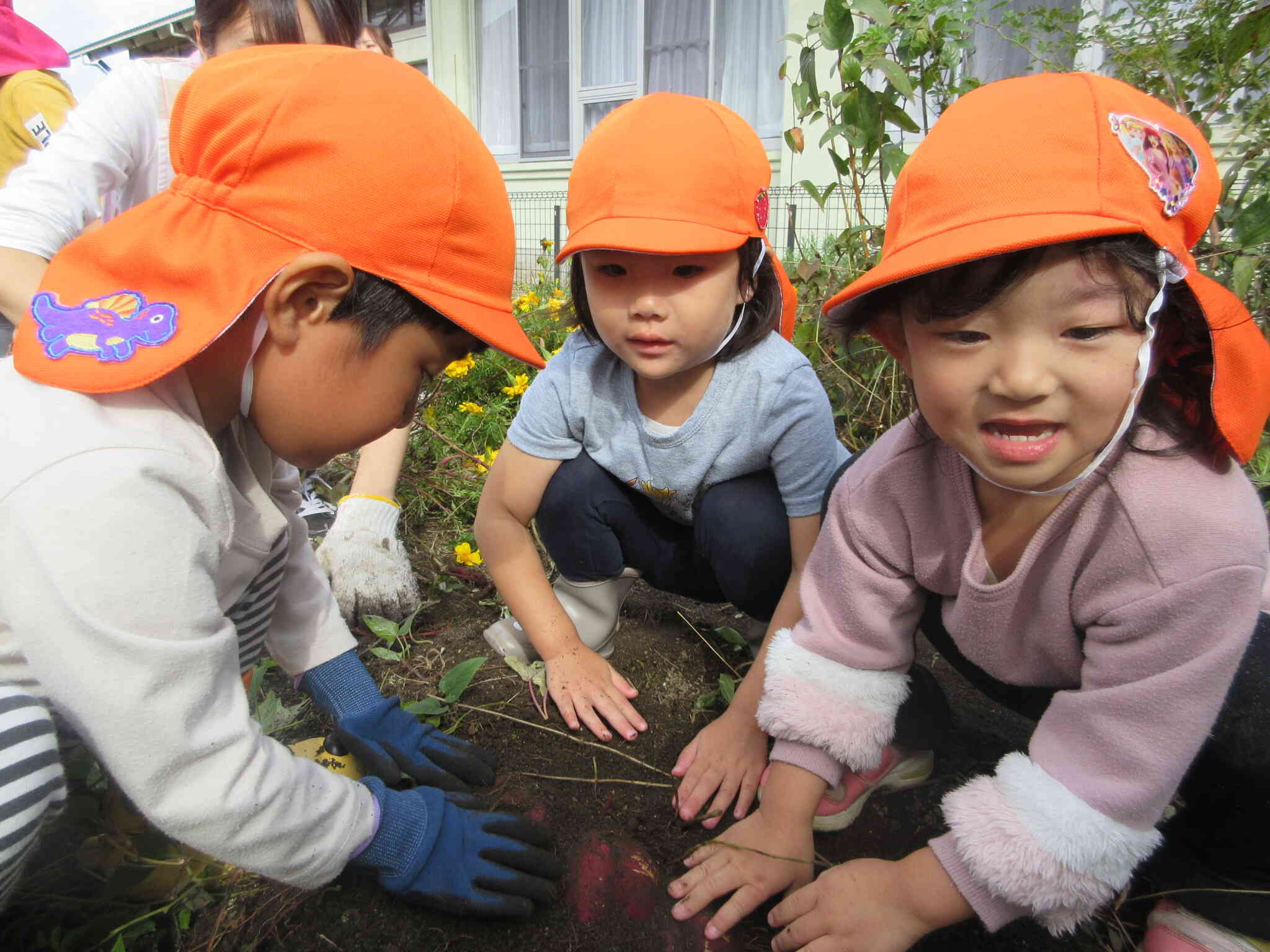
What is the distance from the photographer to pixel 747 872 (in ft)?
3.80

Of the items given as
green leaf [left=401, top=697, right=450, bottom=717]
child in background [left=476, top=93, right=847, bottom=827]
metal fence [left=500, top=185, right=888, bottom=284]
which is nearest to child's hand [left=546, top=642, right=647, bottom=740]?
child in background [left=476, top=93, right=847, bottom=827]

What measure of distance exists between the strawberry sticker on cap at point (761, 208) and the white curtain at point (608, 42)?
7175 mm

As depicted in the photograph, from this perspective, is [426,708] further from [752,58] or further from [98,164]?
[752,58]

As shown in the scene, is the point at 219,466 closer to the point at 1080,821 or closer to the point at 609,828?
the point at 609,828

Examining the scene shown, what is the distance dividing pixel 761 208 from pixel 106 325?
1.08 m

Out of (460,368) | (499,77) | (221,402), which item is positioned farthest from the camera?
(499,77)

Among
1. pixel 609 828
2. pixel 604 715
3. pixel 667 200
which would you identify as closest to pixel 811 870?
pixel 609 828

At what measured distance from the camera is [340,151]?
0.90 m

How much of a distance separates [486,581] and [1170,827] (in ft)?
4.91

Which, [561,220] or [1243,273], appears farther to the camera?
[561,220]

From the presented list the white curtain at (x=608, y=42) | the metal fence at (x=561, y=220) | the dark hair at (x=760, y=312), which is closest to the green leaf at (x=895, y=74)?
the dark hair at (x=760, y=312)

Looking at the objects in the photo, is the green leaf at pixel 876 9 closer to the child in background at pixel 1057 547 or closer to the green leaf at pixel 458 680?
the child in background at pixel 1057 547

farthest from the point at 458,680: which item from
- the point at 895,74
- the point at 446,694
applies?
the point at 895,74

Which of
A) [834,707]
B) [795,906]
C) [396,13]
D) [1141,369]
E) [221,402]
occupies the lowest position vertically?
[795,906]
